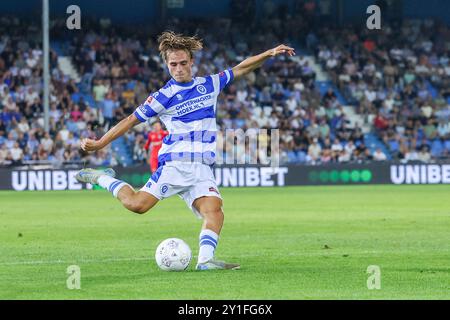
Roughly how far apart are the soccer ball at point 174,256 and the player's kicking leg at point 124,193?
0.47 m

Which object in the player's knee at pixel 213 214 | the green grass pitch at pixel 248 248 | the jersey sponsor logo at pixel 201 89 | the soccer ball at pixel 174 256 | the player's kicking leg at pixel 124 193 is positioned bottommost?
the green grass pitch at pixel 248 248

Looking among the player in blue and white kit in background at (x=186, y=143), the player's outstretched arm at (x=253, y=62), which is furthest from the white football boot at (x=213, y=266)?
the player's outstretched arm at (x=253, y=62)

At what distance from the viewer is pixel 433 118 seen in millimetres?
38562

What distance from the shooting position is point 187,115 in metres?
11.5

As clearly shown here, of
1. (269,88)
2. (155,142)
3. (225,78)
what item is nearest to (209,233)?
(225,78)

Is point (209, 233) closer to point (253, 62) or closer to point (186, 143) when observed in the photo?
point (186, 143)

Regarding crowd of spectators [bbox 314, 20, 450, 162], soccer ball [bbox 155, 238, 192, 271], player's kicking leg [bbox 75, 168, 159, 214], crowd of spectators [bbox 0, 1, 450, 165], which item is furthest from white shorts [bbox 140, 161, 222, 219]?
crowd of spectators [bbox 314, 20, 450, 162]

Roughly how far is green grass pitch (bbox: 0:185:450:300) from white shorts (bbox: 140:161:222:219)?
2.80ft

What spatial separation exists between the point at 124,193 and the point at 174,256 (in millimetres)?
911

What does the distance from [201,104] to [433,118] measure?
92.4 feet

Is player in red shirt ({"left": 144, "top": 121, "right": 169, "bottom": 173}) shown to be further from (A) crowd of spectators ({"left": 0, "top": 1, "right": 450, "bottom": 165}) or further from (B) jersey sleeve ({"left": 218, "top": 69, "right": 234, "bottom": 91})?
(B) jersey sleeve ({"left": 218, "top": 69, "right": 234, "bottom": 91})

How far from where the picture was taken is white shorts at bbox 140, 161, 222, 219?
37.5ft

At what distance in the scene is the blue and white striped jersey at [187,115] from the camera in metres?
11.4

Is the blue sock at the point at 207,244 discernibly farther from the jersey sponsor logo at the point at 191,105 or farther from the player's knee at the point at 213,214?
the jersey sponsor logo at the point at 191,105
